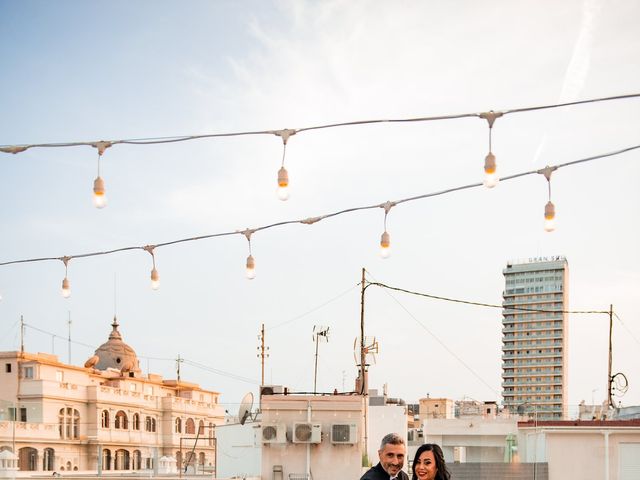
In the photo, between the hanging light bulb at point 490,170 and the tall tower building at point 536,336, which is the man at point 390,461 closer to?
the hanging light bulb at point 490,170

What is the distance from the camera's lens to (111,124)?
67.5 feet

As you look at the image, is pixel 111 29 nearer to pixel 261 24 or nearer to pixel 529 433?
pixel 261 24

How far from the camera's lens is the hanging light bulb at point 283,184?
33.1 ft

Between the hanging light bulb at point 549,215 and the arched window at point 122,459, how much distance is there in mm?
48991

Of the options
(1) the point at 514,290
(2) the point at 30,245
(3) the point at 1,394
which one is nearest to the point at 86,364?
(3) the point at 1,394

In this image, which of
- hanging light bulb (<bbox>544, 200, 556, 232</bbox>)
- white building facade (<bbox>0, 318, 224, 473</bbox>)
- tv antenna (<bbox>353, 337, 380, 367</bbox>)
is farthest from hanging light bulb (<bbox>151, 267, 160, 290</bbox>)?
white building facade (<bbox>0, 318, 224, 473</bbox>)

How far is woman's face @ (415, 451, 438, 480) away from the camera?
6.45m

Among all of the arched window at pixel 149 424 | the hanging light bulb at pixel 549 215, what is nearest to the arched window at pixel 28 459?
the arched window at pixel 149 424

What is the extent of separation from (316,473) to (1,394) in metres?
32.2

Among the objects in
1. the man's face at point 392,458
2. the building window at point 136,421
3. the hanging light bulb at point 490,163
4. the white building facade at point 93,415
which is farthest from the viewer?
the building window at point 136,421

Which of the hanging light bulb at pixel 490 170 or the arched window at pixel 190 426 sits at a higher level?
the hanging light bulb at pixel 490 170

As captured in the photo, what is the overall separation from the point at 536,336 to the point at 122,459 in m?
116

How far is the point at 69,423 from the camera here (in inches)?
2060

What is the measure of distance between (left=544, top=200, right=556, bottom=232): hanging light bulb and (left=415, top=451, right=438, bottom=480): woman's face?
4.36 metres
